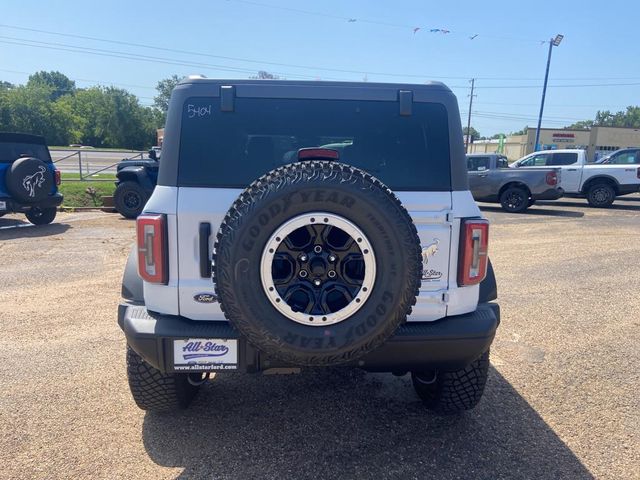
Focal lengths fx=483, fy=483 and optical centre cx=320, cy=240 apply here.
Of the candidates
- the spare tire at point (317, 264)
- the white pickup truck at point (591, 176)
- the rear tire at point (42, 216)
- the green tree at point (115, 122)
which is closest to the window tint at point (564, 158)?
the white pickup truck at point (591, 176)

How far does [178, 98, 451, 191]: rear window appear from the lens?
2650 mm

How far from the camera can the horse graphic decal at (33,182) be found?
938 centimetres

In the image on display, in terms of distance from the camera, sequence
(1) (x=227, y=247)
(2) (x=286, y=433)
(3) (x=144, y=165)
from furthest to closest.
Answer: (3) (x=144, y=165)
(2) (x=286, y=433)
(1) (x=227, y=247)

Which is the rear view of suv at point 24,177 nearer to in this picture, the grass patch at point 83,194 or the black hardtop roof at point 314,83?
the grass patch at point 83,194

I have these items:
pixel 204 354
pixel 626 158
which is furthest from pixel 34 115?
pixel 204 354

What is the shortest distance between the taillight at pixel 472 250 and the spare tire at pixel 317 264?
475 millimetres

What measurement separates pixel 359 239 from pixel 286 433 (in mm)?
1457

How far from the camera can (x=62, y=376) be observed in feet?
11.9

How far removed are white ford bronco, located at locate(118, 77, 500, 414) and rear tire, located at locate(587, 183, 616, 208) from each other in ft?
49.2

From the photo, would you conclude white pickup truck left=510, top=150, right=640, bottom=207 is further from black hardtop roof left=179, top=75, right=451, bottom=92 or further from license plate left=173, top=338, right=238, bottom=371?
license plate left=173, top=338, right=238, bottom=371

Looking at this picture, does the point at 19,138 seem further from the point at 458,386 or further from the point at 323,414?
the point at 458,386

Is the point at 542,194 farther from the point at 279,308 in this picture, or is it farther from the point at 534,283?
the point at 279,308

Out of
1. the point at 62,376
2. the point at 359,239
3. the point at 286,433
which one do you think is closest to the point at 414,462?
the point at 286,433

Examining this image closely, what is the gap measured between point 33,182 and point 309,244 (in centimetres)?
919
